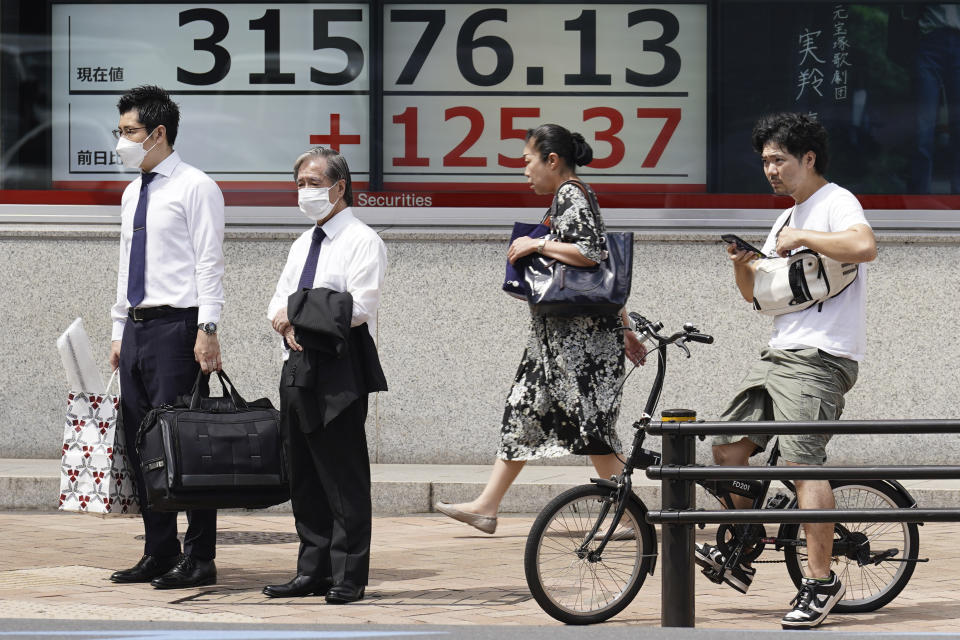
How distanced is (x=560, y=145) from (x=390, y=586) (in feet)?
7.34

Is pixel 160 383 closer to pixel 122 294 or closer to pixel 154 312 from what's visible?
pixel 154 312

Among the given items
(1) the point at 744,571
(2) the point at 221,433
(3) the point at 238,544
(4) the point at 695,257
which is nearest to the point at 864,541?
(1) the point at 744,571

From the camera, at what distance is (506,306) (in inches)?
392

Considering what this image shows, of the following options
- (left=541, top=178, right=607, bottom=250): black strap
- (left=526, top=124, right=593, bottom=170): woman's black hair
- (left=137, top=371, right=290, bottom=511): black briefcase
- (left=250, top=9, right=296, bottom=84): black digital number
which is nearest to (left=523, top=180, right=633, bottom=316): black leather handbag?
(left=541, top=178, right=607, bottom=250): black strap

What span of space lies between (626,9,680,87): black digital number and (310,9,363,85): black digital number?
1.76 metres

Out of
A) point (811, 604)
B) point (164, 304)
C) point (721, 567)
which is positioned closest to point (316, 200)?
point (164, 304)

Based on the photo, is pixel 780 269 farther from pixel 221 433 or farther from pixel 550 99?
pixel 550 99

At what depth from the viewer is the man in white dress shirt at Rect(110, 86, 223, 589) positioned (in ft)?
21.8

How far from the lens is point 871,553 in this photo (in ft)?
20.0

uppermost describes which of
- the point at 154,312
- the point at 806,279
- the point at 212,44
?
the point at 212,44

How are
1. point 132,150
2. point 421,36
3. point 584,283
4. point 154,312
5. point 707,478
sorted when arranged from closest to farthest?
point 707,478
point 154,312
point 132,150
point 584,283
point 421,36

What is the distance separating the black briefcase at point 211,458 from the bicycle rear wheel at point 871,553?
2065 mm

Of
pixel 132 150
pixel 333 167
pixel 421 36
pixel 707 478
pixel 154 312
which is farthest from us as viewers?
pixel 421 36

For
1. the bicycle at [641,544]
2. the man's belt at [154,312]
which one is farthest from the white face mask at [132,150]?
the bicycle at [641,544]
